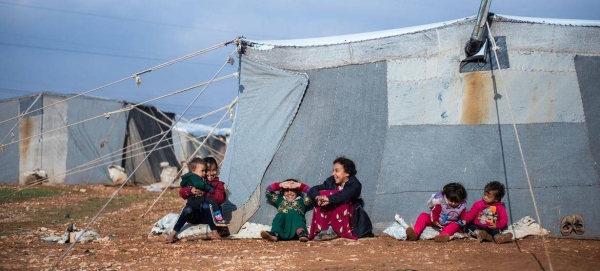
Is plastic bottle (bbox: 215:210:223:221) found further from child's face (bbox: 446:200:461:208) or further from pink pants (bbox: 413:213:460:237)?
child's face (bbox: 446:200:461:208)

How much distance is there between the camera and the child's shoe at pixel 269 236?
7277 millimetres

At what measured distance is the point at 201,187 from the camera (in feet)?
24.5

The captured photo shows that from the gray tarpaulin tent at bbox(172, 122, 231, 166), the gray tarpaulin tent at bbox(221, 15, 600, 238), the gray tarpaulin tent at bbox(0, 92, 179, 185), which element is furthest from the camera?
the gray tarpaulin tent at bbox(172, 122, 231, 166)

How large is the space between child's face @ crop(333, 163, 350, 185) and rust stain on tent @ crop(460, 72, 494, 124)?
1360 mm

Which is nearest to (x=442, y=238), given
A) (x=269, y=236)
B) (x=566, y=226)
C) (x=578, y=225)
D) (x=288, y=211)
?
(x=566, y=226)

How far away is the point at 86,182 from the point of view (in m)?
19.9

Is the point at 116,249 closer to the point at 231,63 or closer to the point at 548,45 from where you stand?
the point at 231,63

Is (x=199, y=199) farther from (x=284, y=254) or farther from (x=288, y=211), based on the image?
(x=284, y=254)

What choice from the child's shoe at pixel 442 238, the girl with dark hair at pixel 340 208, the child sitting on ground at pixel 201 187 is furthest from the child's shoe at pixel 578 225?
the child sitting on ground at pixel 201 187

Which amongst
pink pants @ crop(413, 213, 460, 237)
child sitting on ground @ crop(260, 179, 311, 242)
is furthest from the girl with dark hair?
pink pants @ crop(413, 213, 460, 237)

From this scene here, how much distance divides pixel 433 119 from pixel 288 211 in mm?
1864

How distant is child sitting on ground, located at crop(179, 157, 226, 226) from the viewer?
295 inches

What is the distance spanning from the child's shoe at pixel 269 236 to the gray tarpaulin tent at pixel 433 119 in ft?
1.52

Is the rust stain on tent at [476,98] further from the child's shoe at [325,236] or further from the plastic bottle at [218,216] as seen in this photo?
the plastic bottle at [218,216]
